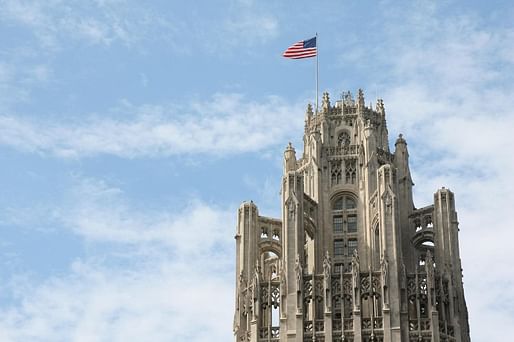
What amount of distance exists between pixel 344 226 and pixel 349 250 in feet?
8.46

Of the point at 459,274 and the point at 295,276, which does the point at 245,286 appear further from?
the point at 459,274

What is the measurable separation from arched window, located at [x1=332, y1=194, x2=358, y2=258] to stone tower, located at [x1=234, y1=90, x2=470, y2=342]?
0.30 feet

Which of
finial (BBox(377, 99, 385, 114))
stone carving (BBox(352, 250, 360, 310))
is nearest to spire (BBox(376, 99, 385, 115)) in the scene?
finial (BBox(377, 99, 385, 114))

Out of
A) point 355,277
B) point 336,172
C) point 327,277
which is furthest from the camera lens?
point 336,172

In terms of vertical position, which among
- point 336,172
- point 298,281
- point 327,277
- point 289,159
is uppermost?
point 289,159

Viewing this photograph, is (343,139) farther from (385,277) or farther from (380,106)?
(385,277)

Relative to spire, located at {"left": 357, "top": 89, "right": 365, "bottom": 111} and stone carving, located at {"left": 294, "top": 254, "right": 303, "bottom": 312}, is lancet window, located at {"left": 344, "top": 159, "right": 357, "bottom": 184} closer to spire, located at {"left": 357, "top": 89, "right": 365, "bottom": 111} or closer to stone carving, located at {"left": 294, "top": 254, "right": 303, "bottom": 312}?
spire, located at {"left": 357, "top": 89, "right": 365, "bottom": 111}

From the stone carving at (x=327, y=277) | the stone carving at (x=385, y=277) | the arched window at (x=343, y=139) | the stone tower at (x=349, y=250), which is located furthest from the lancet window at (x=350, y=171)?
the stone carving at (x=385, y=277)

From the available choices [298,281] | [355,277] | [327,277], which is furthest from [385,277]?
[298,281]

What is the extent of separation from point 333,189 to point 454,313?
18.0 m

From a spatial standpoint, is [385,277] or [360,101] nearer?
[385,277]

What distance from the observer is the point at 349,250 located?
113m

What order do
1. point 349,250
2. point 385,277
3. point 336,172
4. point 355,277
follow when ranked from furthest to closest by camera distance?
point 336,172
point 349,250
point 355,277
point 385,277

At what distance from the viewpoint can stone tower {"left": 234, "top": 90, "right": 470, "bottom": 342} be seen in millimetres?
104250
